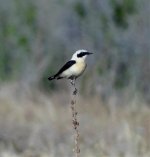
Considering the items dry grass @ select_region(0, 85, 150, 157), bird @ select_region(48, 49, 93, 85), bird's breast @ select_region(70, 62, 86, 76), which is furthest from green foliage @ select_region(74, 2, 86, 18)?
bird's breast @ select_region(70, 62, 86, 76)

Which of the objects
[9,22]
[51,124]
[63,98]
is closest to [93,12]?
[9,22]

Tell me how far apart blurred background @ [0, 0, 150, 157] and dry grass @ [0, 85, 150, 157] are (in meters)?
0.01

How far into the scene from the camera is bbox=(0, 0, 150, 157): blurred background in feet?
40.5

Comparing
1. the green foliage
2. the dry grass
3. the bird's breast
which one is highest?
the green foliage

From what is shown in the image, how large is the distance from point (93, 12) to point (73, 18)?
3.11 ft

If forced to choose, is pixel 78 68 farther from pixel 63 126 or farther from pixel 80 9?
pixel 80 9

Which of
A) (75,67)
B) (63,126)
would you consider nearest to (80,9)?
(63,126)

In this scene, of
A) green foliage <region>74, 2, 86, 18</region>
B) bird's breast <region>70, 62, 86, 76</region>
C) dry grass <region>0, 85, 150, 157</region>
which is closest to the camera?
bird's breast <region>70, 62, 86, 76</region>

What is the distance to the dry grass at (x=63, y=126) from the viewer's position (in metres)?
11.7

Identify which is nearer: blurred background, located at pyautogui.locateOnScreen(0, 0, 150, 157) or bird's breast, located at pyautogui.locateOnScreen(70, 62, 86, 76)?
bird's breast, located at pyautogui.locateOnScreen(70, 62, 86, 76)

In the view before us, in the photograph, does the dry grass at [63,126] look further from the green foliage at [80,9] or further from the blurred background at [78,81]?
the green foliage at [80,9]

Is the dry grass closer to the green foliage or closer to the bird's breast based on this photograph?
the bird's breast

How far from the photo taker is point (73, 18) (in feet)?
70.3

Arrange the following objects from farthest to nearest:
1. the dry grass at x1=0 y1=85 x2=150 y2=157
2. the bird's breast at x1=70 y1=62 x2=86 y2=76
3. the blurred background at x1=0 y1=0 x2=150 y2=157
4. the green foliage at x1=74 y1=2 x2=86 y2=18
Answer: the green foliage at x1=74 y1=2 x2=86 y2=18
the blurred background at x1=0 y1=0 x2=150 y2=157
the dry grass at x1=0 y1=85 x2=150 y2=157
the bird's breast at x1=70 y1=62 x2=86 y2=76
